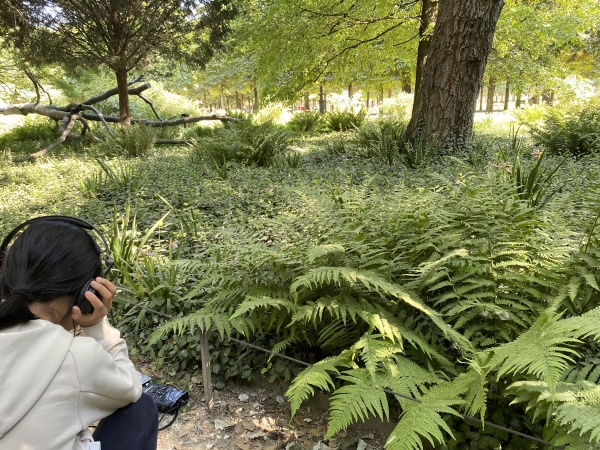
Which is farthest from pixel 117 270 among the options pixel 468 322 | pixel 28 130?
pixel 28 130

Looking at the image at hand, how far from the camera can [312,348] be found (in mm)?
2555

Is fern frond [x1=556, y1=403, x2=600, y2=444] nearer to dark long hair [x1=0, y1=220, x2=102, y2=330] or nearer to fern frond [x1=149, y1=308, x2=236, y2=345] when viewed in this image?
fern frond [x1=149, y1=308, x2=236, y2=345]

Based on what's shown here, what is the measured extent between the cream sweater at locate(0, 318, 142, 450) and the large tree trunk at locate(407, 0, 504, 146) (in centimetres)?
610

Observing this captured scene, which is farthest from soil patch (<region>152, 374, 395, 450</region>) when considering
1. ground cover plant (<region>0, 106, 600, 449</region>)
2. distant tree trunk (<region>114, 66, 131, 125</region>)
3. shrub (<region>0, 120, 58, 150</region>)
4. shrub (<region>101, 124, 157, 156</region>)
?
shrub (<region>0, 120, 58, 150</region>)

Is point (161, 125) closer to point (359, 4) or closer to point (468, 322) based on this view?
point (359, 4)

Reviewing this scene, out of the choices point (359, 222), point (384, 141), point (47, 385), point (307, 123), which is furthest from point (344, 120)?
point (47, 385)

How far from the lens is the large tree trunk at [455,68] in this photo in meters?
5.67

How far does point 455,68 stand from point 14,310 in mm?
6336

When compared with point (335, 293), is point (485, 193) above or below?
above

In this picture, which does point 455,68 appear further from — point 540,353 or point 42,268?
point 42,268

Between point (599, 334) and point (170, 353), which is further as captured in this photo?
point (170, 353)

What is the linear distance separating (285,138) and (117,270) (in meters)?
5.62

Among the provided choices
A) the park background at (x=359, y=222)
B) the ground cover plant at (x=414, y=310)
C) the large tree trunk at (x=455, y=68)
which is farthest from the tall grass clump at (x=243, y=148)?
the ground cover plant at (x=414, y=310)

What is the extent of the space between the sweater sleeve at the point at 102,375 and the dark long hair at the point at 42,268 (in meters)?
0.17
